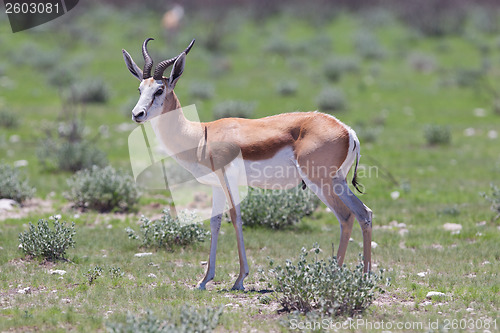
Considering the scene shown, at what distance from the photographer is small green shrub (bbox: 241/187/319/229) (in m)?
11.1

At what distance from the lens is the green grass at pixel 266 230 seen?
735 cm

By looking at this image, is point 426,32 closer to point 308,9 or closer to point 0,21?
point 308,9

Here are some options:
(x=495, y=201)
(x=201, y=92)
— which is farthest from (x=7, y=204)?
(x=201, y=92)

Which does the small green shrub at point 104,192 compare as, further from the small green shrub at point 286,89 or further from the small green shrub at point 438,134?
the small green shrub at point 286,89

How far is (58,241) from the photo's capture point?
8.94 metres

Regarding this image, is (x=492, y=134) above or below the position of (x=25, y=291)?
below

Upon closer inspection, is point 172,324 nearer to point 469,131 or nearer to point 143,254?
point 143,254

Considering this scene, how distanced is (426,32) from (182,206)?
2713 centimetres

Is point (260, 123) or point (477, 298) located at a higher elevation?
point (260, 123)

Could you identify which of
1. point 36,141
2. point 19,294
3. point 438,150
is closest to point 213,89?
point 36,141

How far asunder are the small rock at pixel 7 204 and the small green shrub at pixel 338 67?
16783 mm

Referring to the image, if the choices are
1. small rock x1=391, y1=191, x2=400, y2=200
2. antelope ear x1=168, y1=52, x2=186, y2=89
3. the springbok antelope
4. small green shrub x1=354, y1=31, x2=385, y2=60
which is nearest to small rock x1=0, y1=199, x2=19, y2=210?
the springbok antelope

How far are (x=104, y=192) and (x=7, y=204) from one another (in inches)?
73.0

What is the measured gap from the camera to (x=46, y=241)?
29.1 feet
